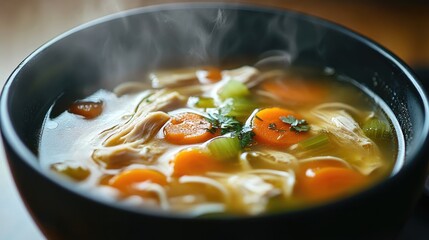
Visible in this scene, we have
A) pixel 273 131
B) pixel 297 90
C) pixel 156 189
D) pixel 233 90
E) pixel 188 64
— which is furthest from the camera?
pixel 188 64

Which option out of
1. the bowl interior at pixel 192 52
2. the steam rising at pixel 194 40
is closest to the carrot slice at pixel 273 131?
the bowl interior at pixel 192 52

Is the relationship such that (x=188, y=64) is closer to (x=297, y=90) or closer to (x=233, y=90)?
(x=233, y=90)

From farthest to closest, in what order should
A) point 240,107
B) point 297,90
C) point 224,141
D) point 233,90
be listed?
point 297,90, point 233,90, point 240,107, point 224,141

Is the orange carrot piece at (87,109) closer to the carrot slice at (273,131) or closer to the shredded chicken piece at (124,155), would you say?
the shredded chicken piece at (124,155)

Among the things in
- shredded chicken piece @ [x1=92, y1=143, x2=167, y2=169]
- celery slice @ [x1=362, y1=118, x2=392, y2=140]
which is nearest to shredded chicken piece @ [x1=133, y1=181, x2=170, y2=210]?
shredded chicken piece @ [x1=92, y1=143, x2=167, y2=169]

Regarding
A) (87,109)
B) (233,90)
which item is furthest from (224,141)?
(87,109)

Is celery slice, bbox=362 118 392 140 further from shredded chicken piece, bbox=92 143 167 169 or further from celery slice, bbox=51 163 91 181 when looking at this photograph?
celery slice, bbox=51 163 91 181
